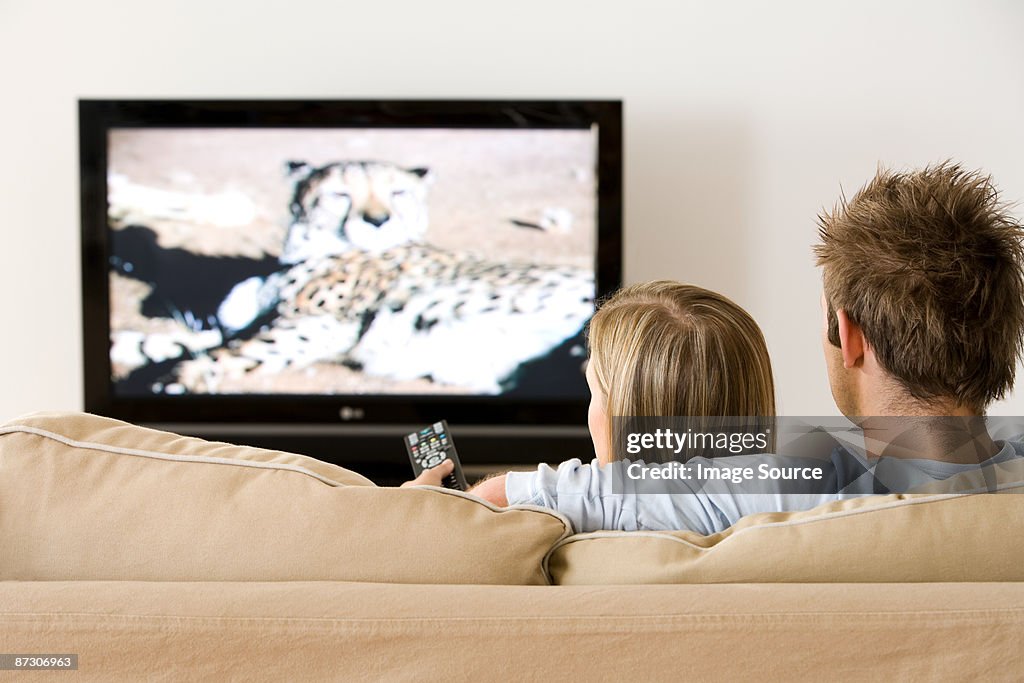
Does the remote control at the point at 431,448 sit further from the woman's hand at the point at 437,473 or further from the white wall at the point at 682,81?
the white wall at the point at 682,81

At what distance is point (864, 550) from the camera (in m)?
0.77

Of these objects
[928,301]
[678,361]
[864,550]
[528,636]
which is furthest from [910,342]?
[528,636]

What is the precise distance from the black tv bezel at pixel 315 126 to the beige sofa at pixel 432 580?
2.20 meters

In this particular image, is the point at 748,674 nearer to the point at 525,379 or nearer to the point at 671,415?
the point at 671,415

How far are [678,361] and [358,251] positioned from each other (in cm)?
207

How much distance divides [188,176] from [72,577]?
8.12 feet

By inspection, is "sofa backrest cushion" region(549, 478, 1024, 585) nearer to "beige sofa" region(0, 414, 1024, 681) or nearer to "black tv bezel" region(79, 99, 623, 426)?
"beige sofa" region(0, 414, 1024, 681)

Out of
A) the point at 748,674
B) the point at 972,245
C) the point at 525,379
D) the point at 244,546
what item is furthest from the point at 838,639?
the point at 525,379

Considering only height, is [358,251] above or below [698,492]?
above

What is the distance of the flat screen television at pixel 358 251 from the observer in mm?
3014

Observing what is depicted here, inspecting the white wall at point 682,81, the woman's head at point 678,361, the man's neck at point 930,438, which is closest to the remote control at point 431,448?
the woman's head at point 678,361

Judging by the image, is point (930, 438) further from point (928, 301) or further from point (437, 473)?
point (437, 473)

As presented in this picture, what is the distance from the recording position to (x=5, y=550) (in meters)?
0.79

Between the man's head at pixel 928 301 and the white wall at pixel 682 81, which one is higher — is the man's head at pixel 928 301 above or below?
below
